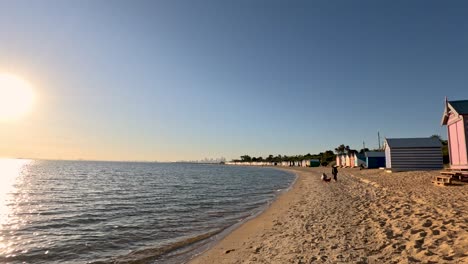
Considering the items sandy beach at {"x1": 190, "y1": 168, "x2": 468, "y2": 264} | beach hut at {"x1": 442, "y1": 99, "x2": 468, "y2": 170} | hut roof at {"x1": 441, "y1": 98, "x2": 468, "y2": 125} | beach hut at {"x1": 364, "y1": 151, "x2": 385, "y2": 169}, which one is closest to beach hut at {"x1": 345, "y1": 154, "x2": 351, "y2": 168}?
beach hut at {"x1": 364, "y1": 151, "x2": 385, "y2": 169}

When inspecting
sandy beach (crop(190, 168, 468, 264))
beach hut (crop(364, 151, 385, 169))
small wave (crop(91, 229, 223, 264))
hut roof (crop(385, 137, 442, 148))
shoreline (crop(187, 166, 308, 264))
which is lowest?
small wave (crop(91, 229, 223, 264))

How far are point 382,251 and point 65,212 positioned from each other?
1883 cm

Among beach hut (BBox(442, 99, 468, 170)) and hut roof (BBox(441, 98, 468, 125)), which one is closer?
beach hut (BBox(442, 99, 468, 170))

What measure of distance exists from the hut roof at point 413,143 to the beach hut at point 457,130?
739 inches

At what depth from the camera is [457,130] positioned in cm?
2066

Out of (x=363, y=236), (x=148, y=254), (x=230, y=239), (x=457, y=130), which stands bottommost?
(x=148, y=254)

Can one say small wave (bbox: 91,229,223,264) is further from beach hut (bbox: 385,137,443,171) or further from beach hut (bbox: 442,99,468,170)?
beach hut (bbox: 385,137,443,171)

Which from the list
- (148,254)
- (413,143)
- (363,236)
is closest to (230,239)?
(148,254)

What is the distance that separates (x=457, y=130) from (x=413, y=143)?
22.0 metres

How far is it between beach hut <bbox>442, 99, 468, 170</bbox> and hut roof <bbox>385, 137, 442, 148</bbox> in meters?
18.8

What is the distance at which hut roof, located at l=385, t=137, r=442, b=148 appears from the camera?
131 ft

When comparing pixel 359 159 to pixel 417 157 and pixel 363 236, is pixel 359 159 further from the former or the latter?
pixel 363 236

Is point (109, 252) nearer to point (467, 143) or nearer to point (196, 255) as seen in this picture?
point (196, 255)

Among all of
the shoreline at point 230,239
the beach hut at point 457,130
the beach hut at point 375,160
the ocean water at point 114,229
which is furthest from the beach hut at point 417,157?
the shoreline at point 230,239
